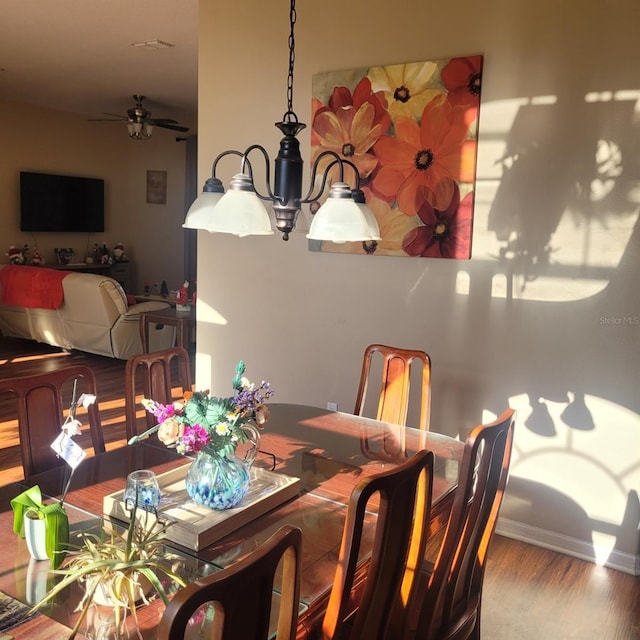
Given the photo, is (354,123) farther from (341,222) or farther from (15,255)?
(15,255)

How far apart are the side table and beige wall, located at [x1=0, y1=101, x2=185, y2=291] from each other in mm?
3413

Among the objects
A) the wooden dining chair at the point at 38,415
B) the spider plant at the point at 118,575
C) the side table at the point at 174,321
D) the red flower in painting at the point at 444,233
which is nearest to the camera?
the spider plant at the point at 118,575

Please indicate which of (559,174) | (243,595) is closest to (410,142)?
(559,174)

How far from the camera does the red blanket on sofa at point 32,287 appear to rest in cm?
651

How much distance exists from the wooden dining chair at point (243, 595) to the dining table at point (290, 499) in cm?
36

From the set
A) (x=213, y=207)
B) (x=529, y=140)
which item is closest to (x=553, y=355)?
(x=529, y=140)

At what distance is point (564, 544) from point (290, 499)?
1770mm

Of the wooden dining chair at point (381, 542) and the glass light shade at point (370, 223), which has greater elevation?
the glass light shade at point (370, 223)

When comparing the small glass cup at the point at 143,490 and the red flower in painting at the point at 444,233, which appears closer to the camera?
the small glass cup at the point at 143,490

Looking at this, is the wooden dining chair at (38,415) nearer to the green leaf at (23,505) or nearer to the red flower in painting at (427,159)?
the green leaf at (23,505)

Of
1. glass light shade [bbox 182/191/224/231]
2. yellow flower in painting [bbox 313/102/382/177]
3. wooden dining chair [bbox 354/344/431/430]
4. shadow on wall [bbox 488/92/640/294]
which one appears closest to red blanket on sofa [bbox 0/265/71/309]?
yellow flower in painting [bbox 313/102/382/177]

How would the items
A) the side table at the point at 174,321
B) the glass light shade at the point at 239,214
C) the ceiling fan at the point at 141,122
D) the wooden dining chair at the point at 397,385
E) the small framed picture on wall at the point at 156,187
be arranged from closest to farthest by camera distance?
the glass light shade at the point at 239,214 < the wooden dining chair at the point at 397,385 < the side table at the point at 174,321 < the ceiling fan at the point at 141,122 < the small framed picture on wall at the point at 156,187

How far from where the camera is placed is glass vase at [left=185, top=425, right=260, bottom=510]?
1738 millimetres

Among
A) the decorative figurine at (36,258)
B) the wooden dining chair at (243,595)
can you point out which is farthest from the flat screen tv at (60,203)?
the wooden dining chair at (243,595)
